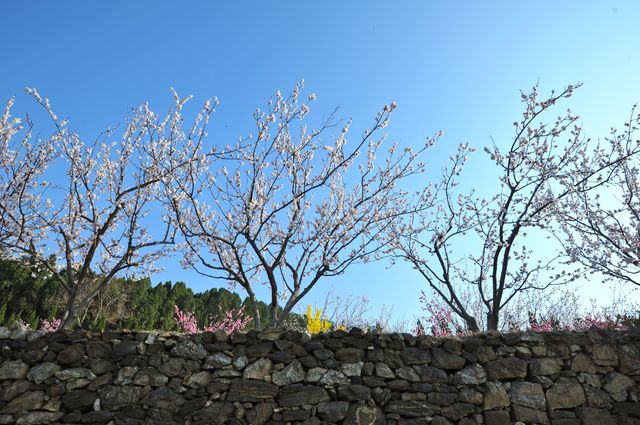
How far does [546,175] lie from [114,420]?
6.11 m

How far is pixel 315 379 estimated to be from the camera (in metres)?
4.44

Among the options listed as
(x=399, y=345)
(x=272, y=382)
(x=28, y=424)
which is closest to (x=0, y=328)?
(x=28, y=424)

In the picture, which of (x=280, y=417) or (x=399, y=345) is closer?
(x=280, y=417)

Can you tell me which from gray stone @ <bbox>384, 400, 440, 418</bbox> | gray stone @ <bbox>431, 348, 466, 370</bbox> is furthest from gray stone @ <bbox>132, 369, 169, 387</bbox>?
gray stone @ <bbox>431, 348, 466, 370</bbox>

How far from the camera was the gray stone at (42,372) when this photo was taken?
14.6 feet

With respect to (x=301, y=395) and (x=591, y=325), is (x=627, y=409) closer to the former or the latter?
(x=591, y=325)

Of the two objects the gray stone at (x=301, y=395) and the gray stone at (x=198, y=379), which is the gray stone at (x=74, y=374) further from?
the gray stone at (x=301, y=395)

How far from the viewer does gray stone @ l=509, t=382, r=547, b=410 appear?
4.44m

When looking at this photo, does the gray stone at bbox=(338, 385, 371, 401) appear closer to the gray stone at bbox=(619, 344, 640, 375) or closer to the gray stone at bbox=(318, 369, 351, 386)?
the gray stone at bbox=(318, 369, 351, 386)

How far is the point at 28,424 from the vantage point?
4.22 metres

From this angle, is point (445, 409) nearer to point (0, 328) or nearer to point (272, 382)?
point (272, 382)

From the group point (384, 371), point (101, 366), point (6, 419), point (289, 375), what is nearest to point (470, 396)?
point (384, 371)

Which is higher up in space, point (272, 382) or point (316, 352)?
point (316, 352)

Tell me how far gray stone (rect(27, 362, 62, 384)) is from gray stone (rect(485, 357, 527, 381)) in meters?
4.45
